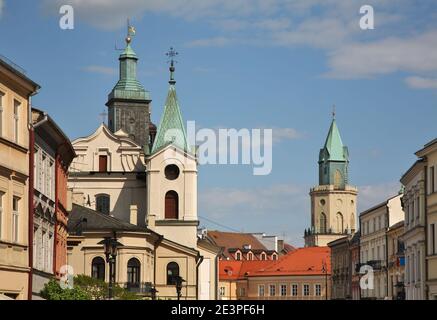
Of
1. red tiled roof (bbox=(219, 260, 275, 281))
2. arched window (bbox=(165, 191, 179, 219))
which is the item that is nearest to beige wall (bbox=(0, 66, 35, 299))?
arched window (bbox=(165, 191, 179, 219))

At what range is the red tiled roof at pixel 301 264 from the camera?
502ft

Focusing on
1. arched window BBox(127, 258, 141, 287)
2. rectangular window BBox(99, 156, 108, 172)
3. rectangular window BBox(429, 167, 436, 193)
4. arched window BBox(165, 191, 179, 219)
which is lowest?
arched window BBox(127, 258, 141, 287)

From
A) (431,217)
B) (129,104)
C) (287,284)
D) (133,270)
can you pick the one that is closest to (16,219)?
(431,217)

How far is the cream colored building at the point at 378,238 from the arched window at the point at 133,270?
21.0 metres

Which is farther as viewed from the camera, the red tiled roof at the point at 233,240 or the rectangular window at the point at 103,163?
the red tiled roof at the point at 233,240

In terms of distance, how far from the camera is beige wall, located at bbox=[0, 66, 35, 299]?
31.5m

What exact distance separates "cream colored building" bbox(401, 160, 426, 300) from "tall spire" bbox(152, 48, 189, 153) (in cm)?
3669

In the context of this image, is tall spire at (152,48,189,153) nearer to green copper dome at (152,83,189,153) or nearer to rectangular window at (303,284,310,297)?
green copper dome at (152,83,189,153)

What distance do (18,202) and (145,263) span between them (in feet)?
139

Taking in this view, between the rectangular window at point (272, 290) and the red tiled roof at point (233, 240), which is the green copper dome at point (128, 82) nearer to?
the rectangular window at point (272, 290)

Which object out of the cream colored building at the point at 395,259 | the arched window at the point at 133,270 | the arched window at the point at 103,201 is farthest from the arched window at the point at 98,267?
the arched window at the point at 103,201

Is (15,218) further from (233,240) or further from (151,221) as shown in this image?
(233,240)

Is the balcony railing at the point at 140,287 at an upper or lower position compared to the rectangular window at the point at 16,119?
lower
